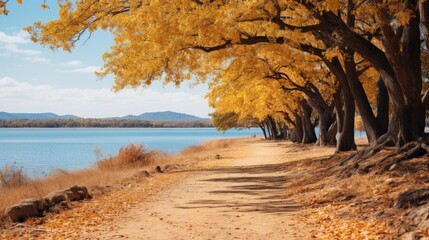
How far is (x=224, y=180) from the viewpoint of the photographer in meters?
16.4

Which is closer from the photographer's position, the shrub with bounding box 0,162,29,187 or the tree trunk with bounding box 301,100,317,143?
the shrub with bounding box 0,162,29,187

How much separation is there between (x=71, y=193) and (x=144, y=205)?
222 cm

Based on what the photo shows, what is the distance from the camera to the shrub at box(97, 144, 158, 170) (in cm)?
2302

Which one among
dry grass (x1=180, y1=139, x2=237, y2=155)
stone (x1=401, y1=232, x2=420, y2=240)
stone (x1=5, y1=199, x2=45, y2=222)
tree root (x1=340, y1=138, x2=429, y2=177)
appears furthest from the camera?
dry grass (x1=180, y1=139, x2=237, y2=155)

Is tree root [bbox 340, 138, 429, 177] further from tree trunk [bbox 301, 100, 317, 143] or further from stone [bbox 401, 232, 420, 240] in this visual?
tree trunk [bbox 301, 100, 317, 143]

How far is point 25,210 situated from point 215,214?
4065mm

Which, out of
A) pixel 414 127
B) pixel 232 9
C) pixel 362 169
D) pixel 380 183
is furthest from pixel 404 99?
pixel 232 9

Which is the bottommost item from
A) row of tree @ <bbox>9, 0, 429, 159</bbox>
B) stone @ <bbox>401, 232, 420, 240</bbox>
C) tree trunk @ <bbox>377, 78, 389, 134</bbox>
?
stone @ <bbox>401, 232, 420, 240</bbox>

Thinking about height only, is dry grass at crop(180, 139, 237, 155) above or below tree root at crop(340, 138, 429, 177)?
below

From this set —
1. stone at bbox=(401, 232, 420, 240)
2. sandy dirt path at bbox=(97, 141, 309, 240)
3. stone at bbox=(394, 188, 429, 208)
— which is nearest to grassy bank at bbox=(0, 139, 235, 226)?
sandy dirt path at bbox=(97, 141, 309, 240)

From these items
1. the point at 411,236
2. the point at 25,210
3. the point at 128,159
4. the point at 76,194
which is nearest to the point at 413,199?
the point at 411,236

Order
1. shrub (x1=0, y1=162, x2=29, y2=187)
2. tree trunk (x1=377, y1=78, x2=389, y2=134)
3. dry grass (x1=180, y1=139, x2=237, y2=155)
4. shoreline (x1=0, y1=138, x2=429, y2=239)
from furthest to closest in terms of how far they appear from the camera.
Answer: dry grass (x1=180, y1=139, x2=237, y2=155) < tree trunk (x1=377, y1=78, x2=389, y2=134) < shrub (x1=0, y1=162, x2=29, y2=187) < shoreline (x1=0, y1=138, x2=429, y2=239)

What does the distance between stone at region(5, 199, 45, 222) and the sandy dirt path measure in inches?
77.9

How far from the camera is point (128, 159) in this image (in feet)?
77.8
